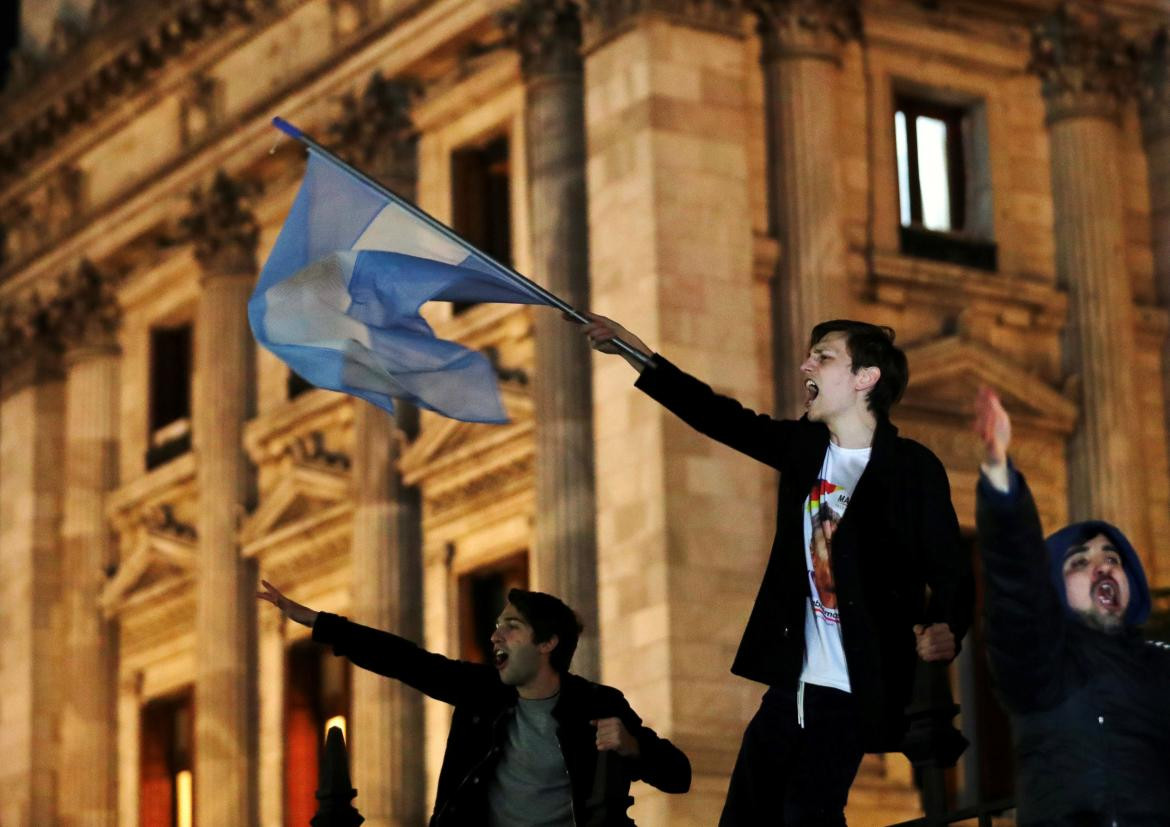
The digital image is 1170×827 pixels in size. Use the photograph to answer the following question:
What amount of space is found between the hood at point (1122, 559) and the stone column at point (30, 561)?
90.8 ft

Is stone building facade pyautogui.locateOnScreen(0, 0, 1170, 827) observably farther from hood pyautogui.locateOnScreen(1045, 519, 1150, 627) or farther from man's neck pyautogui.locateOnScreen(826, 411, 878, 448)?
hood pyautogui.locateOnScreen(1045, 519, 1150, 627)

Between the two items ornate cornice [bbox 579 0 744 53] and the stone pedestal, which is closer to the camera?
ornate cornice [bbox 579 0 744 53]

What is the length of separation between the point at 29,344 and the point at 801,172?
13494 mm

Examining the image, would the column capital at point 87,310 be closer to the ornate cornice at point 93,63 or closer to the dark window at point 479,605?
the ornate cornice at point 93,63

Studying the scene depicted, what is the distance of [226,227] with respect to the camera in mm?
33281

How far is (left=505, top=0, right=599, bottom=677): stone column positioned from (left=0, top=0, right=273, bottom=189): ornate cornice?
6.05 m

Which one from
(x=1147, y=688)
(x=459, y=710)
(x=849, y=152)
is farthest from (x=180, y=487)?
(x=1147, y=688)

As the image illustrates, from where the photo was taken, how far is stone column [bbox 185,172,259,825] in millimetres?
31734

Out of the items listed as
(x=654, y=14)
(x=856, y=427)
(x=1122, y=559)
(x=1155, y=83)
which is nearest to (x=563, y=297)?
(x=654, y=14)

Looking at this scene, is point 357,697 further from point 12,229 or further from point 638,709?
point 12,229

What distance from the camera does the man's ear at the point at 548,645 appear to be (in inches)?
431

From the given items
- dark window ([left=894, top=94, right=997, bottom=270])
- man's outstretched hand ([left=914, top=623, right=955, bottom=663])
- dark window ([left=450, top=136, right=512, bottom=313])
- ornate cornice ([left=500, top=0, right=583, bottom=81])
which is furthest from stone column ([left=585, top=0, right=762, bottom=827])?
man's outstretched hand ([left=914, top=623, right=955, bottom=663])

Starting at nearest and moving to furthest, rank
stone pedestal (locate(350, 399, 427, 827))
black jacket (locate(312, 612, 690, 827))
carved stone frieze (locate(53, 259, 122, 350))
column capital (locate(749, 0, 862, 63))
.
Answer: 1. black jacket (locate(312, 612, 690, 827))
2. column capital (locate(749, 0, 862, 63))
3. stone pedestal (locate(350, 399, 427, 827))
4. carved stone frieze (locate(53, 259, 122, 350))

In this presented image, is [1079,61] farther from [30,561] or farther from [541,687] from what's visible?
[541,687]
